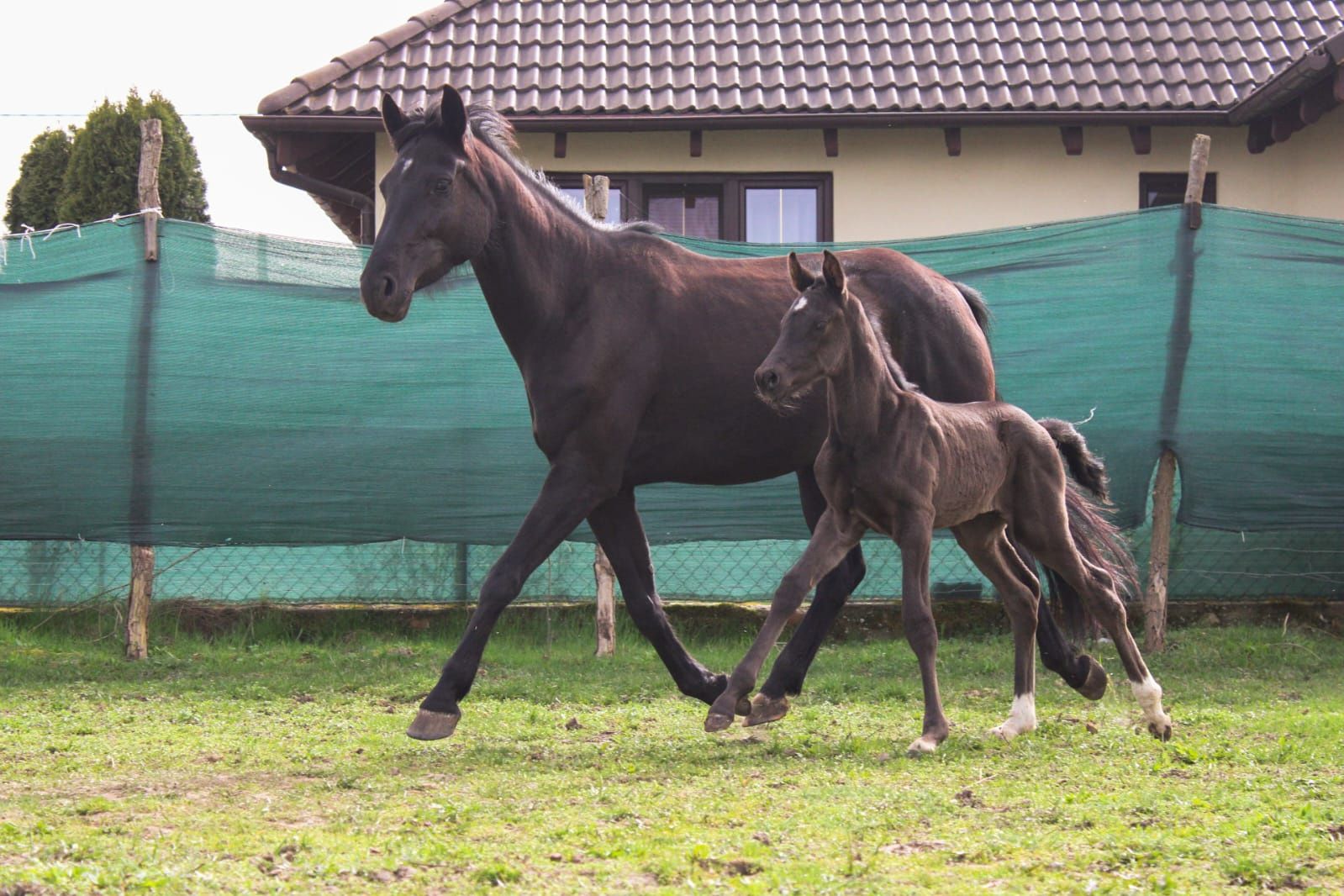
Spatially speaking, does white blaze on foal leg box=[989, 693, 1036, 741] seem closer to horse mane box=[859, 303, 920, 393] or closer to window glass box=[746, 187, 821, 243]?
horse mane box=[859, 303, 920, 393]

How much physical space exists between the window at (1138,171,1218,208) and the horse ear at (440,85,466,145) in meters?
8.14

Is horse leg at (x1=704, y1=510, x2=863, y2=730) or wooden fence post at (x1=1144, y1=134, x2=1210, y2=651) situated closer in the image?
horse leg at (x1=704, y1=510, x2=863, y2=730)

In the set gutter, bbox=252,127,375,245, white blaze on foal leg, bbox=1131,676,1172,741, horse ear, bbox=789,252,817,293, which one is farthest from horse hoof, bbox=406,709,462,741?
gutter, bbox=252,127,375,245

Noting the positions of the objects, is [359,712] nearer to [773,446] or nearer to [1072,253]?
[773,446]

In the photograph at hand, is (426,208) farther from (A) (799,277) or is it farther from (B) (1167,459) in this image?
(B) (1167,459)

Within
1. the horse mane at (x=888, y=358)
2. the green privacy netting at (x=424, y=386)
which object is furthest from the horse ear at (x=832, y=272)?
the green privacy netting at (x=424, y=386)

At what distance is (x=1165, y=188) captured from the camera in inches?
486

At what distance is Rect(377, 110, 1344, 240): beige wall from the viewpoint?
39.7 feet

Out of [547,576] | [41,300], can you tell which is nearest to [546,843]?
[547,576]

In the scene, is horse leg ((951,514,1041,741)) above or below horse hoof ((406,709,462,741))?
above

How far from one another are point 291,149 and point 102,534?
16.1ft

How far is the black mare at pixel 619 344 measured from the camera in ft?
18.0

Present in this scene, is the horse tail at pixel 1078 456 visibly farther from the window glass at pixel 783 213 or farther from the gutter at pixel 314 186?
the gutter at pixel 314 186

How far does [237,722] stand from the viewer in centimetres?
629
